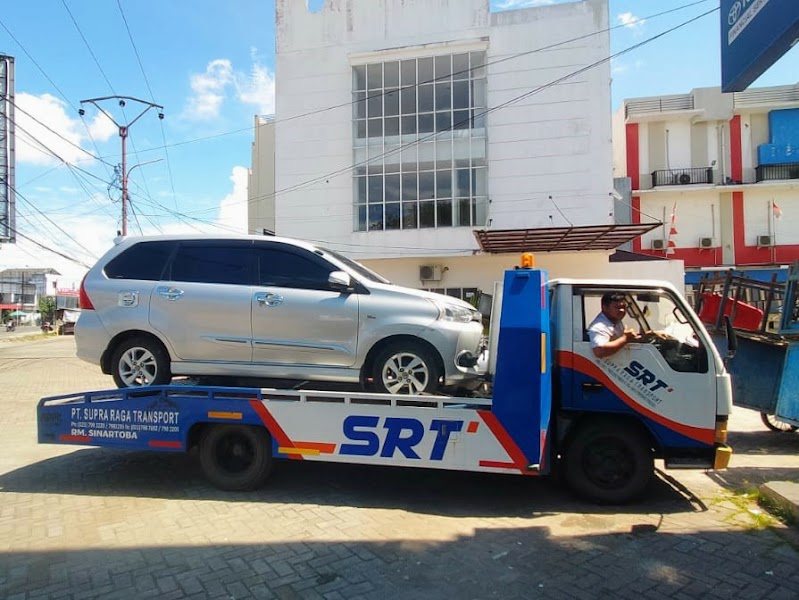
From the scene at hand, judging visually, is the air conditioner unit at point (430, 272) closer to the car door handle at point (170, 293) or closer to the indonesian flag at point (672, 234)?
the indonesian flag at point (672, 234)

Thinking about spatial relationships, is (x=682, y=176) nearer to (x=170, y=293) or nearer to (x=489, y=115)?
(x=489, y=115)

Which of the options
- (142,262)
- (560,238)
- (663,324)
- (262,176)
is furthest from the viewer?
(262,176)

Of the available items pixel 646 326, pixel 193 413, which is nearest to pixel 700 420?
pixel 646 326

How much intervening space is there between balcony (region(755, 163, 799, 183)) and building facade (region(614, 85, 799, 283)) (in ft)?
0.13

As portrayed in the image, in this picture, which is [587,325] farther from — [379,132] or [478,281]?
[379,132]

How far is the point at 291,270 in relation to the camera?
552 centimetres

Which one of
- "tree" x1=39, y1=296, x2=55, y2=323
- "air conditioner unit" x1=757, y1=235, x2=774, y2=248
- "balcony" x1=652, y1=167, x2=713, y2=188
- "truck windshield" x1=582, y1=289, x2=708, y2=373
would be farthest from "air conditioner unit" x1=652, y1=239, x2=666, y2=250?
"tree" x1=39, y1=296, x2=55, y2=323

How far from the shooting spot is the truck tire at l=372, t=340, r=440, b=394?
205 inches

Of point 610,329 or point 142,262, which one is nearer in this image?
point 610,329

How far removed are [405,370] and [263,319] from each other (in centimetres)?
150

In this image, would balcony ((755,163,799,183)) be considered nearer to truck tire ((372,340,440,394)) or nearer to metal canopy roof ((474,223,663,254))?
metal canopy roof ((474,223,663,254))

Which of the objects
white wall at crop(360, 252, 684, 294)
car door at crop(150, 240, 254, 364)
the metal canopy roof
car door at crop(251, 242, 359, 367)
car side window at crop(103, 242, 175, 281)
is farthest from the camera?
white wall at crop(360, 252, 684, 294)

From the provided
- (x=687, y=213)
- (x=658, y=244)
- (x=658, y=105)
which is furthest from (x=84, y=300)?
(x=658, y=105)

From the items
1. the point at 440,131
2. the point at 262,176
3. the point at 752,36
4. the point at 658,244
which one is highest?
the point at 262,176
